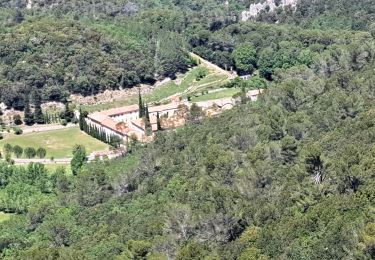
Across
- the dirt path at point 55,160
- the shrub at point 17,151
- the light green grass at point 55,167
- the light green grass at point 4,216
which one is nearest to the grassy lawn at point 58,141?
the dirt path at point 55,160

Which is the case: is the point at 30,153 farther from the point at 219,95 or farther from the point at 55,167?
the point at 219,95

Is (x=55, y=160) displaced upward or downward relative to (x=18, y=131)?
downward

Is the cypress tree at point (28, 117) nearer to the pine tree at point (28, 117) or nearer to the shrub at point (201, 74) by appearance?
the pine tree at point (28, 117)

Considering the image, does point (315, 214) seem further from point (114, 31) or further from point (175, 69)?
point (114, 31)

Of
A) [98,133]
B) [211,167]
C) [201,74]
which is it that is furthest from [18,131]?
[211,167]

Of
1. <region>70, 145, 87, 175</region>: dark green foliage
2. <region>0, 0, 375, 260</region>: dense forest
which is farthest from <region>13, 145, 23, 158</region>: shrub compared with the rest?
<region>70, 145, 87, 175</region>: dark green foliage
